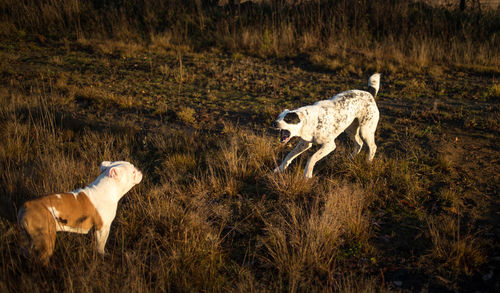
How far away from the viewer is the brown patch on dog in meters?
2.62

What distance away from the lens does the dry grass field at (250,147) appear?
324cm

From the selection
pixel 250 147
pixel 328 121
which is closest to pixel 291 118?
pixel 328 121

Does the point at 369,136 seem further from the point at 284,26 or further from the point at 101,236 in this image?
the point at 284,26

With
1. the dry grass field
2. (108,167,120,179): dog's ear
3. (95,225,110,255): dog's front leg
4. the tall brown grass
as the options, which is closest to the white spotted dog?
the dry grass field

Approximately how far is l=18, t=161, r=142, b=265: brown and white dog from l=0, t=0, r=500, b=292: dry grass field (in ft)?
0.75

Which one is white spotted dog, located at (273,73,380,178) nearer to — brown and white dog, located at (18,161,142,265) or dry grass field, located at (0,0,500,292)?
dry grass field, located at (0,0,500,292)

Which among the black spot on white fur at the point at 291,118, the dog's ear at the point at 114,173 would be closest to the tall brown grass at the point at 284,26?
the black spot on white fur at the point at 291,118

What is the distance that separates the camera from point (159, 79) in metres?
9.48

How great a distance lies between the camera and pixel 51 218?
272 cm

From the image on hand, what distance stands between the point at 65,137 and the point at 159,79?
3.97 m

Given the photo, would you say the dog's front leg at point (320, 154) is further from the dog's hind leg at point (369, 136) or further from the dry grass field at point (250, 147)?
the dog's hind leg at point (369, 136)

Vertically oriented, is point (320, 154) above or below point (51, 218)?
below

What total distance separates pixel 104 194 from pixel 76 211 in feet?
0.91

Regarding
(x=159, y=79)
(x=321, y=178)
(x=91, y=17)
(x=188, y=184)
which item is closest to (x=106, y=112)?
(x=159, y=79)
